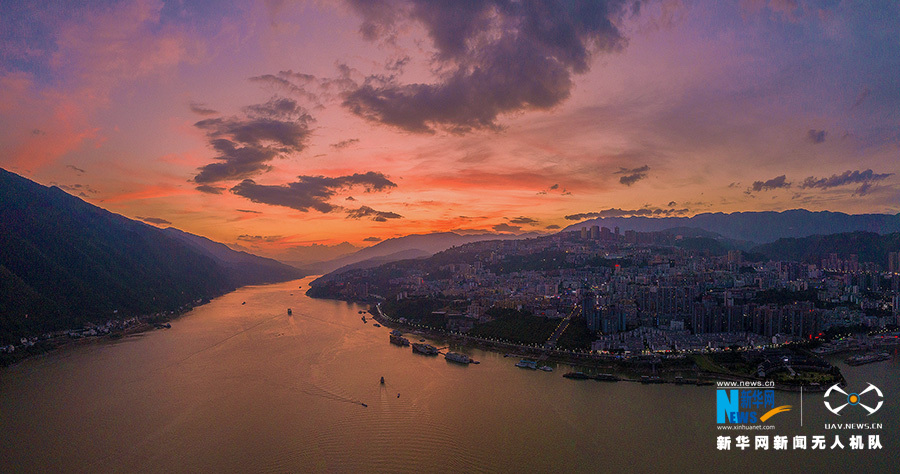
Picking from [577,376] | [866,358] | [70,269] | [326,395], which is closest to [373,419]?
[326,395]

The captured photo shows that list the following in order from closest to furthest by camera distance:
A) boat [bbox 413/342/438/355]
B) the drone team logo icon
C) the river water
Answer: the river water
the drone team logo icon
boat [bbox 413/342/438/355]

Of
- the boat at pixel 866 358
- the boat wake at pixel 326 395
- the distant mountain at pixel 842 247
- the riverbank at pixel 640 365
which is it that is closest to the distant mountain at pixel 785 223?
the distant mountain at pixel 842 247

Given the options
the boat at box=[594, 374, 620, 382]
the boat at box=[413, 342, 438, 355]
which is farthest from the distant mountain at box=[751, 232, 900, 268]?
the boat at box=[413, 342, 438, 355]

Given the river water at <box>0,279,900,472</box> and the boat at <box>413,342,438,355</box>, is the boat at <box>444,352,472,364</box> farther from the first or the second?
the boat at <box>413,342,438,355</box>

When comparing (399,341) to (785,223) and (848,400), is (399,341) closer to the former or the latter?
(848,400)

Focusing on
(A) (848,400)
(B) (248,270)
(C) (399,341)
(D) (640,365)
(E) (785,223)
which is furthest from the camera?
(E) (785,223)

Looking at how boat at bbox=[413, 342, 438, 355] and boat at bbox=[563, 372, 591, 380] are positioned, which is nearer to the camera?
boat at bbox=[563, 372, 591, 380]

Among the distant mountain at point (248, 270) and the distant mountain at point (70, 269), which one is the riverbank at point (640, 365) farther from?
the distant mountain at point (248, 270)
